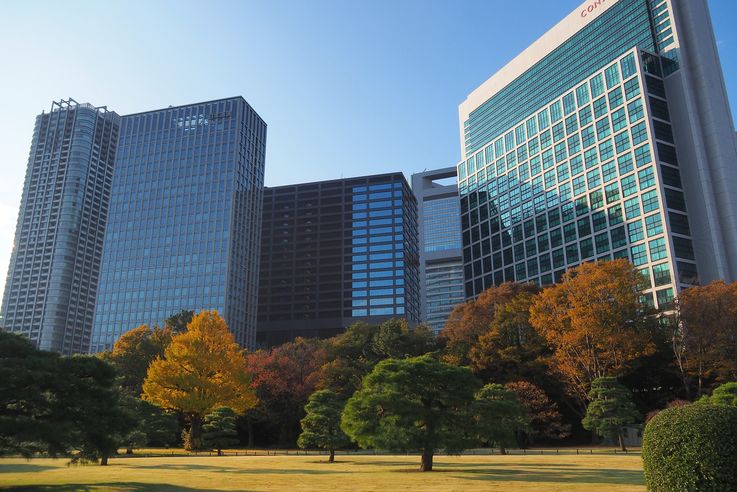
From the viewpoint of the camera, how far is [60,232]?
173m

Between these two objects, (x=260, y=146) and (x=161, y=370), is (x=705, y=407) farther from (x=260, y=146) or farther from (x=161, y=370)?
(x=260, y=146)

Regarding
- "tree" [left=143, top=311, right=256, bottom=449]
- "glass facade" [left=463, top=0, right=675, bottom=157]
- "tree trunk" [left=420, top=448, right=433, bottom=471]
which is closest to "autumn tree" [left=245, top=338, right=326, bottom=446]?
"tree" [left=143, top=311, right=256, bottom=449]

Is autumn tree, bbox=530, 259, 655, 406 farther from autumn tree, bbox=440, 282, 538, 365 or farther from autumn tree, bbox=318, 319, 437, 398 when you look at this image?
autumn tree, bbox=318, 319, 437, 398

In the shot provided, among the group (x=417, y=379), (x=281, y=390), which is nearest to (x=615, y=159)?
(x=281, y=390)

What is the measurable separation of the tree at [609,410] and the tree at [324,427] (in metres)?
19.9

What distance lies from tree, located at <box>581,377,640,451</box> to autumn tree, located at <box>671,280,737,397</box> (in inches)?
363

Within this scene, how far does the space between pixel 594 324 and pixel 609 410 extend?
945 cm

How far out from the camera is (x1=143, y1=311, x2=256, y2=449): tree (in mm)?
43062

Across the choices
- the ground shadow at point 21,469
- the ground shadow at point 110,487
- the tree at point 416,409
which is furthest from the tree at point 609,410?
the ground shadow at point 21,469

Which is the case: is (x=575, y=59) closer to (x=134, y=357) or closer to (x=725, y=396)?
(x=725, y=396)

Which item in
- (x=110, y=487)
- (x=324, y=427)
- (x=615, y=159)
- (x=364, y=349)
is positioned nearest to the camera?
(x=110, y=487)

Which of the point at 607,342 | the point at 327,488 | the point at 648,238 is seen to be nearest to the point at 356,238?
the point at 648,238

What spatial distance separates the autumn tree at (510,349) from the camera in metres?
52.8

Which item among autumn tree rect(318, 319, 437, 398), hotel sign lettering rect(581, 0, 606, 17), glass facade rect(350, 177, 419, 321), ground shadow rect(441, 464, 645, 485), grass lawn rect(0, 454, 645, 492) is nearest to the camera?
grass lawn rect(0, 454, 645, 492)
